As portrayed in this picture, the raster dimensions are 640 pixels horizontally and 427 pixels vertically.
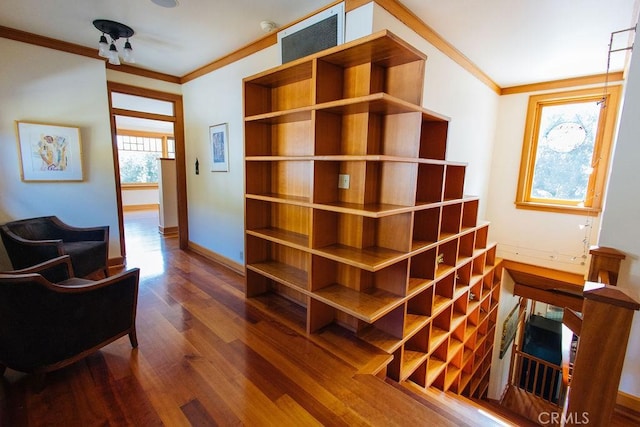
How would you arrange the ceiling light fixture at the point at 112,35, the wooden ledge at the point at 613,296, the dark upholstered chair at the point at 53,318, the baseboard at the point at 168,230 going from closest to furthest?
the wooden ledge at the point at 613,296
the dark upholstered chair at the point at 53,318
the ceiling light fixture at the point at 112,35
the baseboard at the point at 168,230

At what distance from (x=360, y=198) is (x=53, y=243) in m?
2.74

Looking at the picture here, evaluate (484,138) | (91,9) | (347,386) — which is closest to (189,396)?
(347,386)

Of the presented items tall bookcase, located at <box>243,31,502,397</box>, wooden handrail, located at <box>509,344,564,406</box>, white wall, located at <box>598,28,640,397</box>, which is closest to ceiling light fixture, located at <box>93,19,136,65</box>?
tall bookcase, located at <box>243,31,502,397</box>

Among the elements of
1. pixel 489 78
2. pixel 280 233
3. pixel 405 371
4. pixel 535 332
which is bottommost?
pixel 535 332

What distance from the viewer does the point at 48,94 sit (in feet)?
10.3

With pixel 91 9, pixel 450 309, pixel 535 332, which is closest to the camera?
pixel 91 9

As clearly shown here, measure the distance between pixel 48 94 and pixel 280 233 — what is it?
3.10m

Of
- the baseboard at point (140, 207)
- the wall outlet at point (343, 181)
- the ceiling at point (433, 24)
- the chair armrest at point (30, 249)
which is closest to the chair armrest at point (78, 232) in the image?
the chair armrest at point (30, 249)

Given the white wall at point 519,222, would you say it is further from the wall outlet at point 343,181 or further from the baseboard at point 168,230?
the baseboard at point 168,230

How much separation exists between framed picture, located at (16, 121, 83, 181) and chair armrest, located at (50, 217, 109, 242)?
21.8 inches

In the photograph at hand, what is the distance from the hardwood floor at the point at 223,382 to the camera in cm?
148

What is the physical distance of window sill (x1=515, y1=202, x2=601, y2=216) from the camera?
365 centimetres

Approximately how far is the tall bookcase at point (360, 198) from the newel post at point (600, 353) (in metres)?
0.92

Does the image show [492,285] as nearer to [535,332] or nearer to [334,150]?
[334,150]
